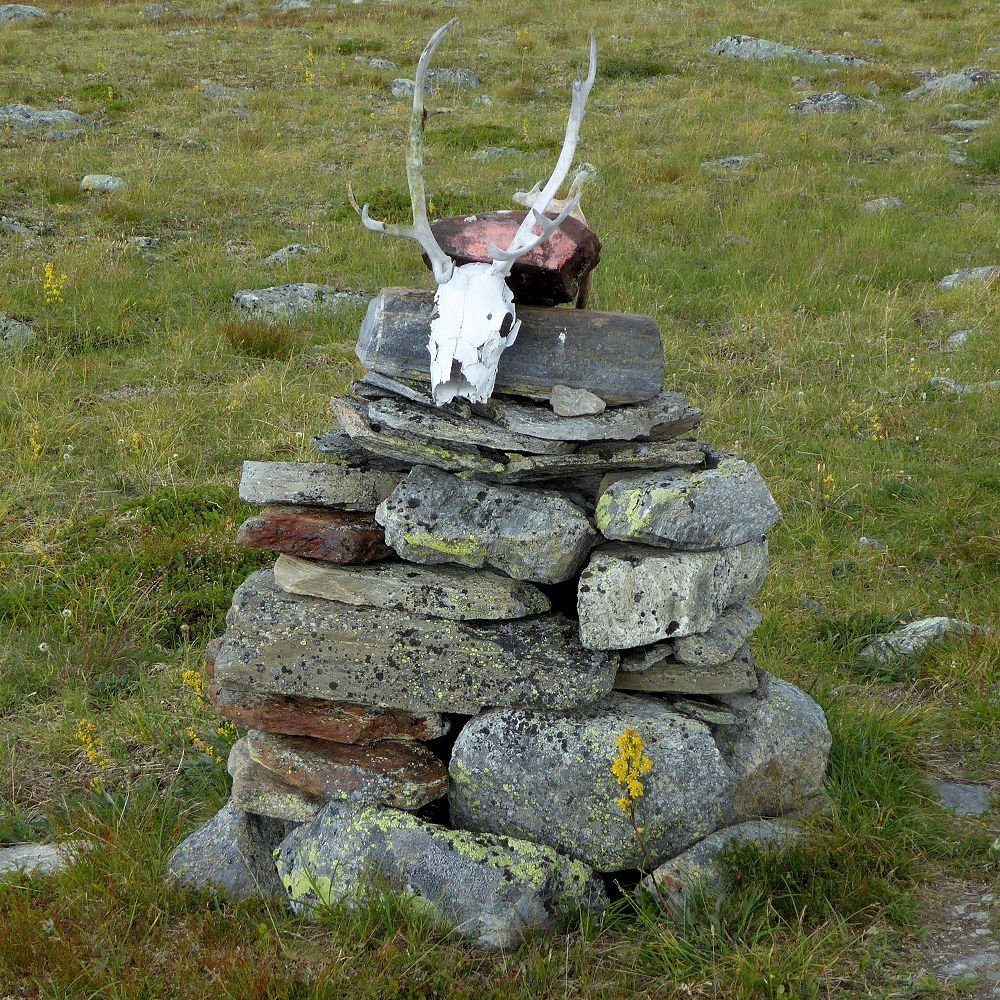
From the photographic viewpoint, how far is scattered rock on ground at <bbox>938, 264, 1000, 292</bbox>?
1195 cm

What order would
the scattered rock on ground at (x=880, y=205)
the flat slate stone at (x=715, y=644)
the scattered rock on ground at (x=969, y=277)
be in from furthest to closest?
the scattered rock on ground at (x=880, y=205), the scattered rock on ground at (x=969, y=277), the flat slate stone at (x=715, y=644)

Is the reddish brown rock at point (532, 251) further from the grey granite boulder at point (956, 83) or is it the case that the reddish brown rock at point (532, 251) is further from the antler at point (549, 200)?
the grey granite boulder at point (956, 83)

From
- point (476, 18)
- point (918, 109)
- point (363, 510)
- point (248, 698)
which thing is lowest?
point (248, 698)

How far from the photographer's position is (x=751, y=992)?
3730 millimetres

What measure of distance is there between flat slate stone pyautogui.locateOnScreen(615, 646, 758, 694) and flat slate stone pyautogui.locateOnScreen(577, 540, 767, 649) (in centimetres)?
29

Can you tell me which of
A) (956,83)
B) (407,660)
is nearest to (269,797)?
(407,660)

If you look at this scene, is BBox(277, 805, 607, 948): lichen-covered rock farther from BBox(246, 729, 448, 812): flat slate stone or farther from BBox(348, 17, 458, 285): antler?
BBox(348, 17, 458, 285): antler

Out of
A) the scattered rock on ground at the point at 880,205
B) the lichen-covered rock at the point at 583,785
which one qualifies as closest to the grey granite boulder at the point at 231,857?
the lichen-covered rock at the point at 583,785

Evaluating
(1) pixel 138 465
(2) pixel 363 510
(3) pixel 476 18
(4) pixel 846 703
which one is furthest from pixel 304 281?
(3) pixel 476 18

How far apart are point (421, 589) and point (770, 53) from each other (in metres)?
23.1

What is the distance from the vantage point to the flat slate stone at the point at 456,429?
462 cm

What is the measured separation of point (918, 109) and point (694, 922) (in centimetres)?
1968

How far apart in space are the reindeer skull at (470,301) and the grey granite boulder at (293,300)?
7.20 m

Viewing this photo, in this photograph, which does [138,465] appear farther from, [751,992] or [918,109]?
[918,109]
